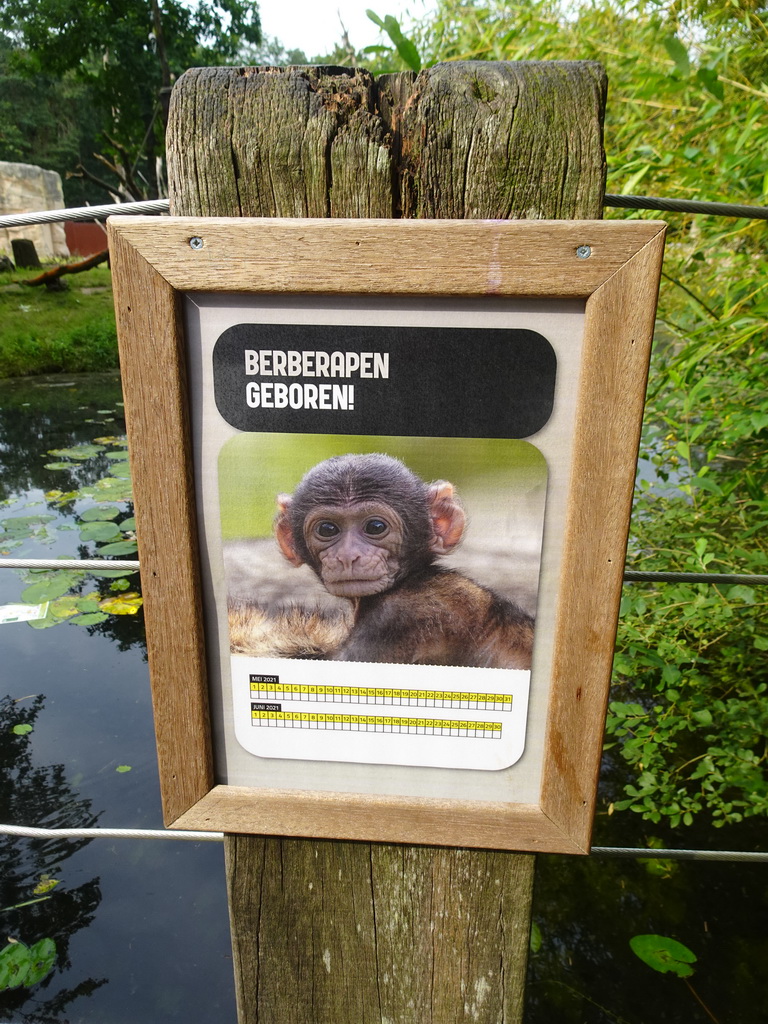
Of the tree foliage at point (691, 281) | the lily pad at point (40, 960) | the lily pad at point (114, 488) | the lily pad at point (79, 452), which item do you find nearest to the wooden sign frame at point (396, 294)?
the tree foliage at point (691, 281)

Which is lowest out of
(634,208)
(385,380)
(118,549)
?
(118,549)

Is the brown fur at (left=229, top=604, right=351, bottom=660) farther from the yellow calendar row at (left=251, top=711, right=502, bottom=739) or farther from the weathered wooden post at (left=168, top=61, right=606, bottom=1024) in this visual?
the weathered wooden post at (left=168, top=61, right=606, bottom=1024)

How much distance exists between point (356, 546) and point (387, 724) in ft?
0.53

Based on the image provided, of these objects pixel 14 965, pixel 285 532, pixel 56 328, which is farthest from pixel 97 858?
pixel 56 328

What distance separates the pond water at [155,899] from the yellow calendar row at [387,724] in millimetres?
1051

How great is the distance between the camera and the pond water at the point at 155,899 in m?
1.32

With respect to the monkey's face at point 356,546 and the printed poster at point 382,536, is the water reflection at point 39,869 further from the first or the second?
the monkey's face at point 356,546

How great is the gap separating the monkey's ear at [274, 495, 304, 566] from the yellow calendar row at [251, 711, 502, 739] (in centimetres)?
14

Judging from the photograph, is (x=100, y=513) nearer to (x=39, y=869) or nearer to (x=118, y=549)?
(x=118, y=549)

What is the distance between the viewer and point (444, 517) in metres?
0.52

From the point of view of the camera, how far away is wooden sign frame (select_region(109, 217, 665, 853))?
1.50 ft

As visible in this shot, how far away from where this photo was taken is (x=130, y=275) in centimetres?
48

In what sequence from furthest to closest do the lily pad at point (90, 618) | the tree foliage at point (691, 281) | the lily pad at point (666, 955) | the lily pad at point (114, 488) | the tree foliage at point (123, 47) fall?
the tree foliage at point (123, 47)
the lily pad at point (114, 488)
the lily pad at point (90, 618)
the lily pad at point (666, 955)
the tree foliage at point (691, 281)

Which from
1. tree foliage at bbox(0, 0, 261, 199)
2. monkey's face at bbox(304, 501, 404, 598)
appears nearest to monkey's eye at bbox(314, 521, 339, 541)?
monkey's face at bbox(304, 501, 404, 598)
